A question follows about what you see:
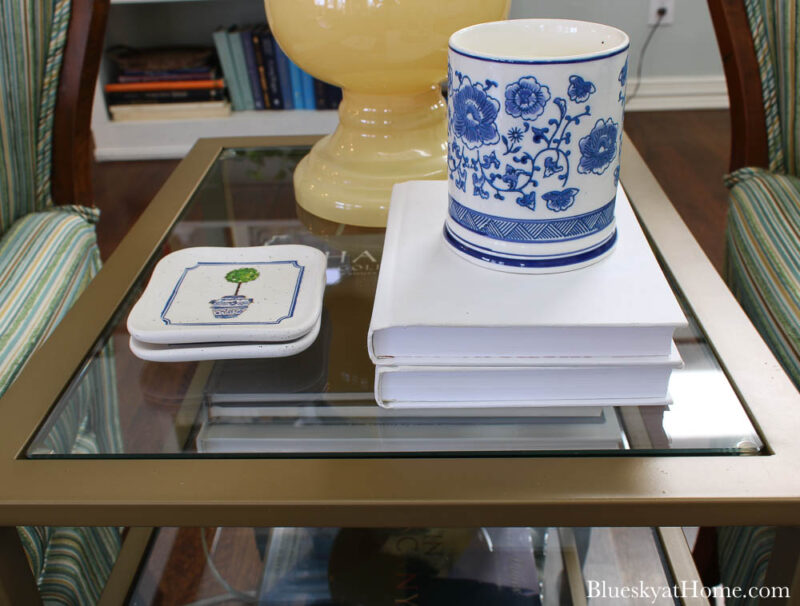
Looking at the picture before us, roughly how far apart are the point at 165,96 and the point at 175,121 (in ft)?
0.23

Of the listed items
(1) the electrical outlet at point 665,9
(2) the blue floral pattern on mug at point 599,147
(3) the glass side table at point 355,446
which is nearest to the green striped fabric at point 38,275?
(3) the glass side table at point 355,446

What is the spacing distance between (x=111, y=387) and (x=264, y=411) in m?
0.12

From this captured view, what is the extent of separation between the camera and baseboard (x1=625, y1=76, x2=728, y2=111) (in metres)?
2.15

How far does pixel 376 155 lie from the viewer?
0.68 meters

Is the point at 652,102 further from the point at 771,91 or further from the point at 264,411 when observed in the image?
the point at 264,411

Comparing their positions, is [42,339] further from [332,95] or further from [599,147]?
[332,95]

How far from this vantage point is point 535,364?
413mm

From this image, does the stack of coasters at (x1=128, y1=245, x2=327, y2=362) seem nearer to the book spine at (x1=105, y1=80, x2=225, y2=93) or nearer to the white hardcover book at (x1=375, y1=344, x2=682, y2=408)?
the white hardcover book at (x1=375, y1=344, x2=682, y2=408)

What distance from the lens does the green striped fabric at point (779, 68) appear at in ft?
2.55

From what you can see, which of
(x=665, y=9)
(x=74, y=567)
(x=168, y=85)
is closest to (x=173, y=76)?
(x=168, y=85)

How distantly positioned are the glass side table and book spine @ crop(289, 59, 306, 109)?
151cm

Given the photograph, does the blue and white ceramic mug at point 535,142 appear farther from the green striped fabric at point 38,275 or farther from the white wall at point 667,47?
the white wall at point 667,47

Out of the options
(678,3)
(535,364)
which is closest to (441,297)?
(535,364)


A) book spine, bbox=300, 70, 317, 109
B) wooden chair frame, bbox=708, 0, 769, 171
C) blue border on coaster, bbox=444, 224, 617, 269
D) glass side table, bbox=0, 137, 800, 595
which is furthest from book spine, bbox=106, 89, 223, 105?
blue border on coaster, bbox=444, 224, 617, 269
